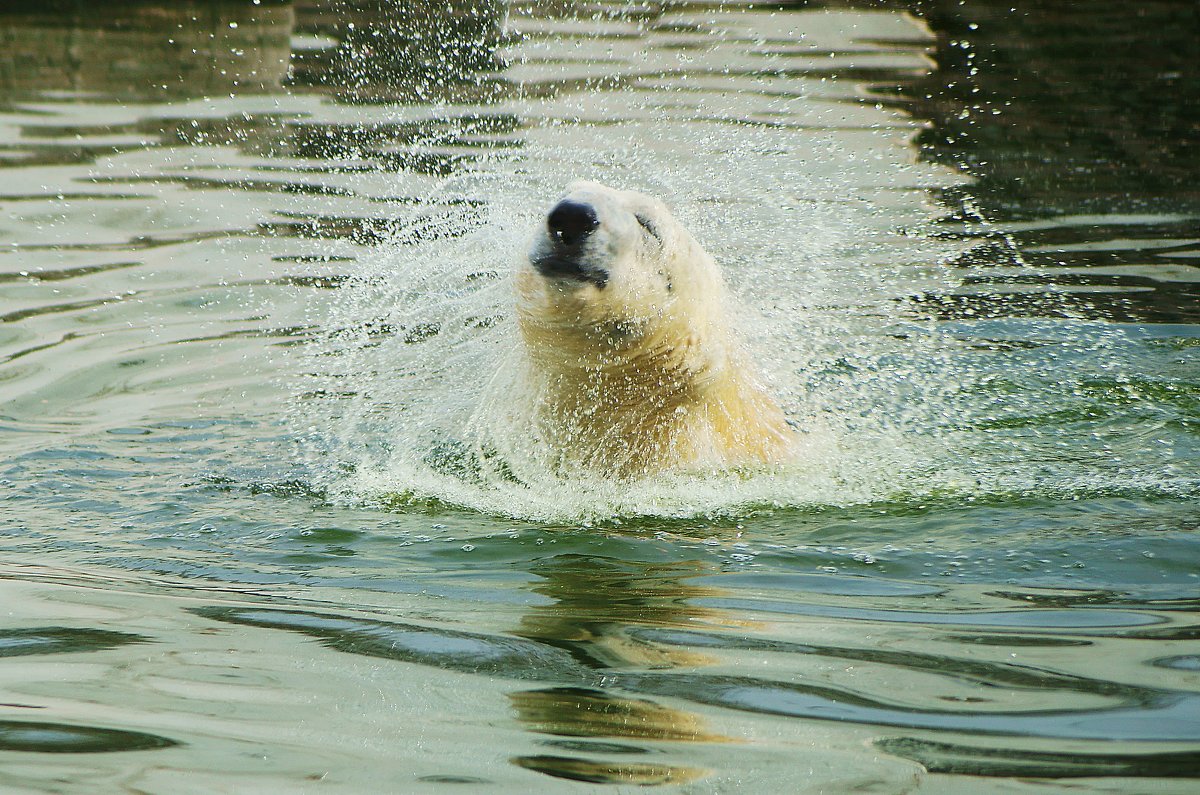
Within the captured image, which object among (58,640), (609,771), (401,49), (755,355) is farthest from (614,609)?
(401,49)

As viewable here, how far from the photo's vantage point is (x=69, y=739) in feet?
9.68

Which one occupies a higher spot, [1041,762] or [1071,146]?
[1071,146]

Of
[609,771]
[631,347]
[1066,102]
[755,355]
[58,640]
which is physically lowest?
[58,640]

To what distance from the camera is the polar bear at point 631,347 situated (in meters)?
4.61

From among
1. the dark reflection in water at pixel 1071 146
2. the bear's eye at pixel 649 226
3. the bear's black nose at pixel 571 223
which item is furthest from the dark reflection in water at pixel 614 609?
the dark reflection in water at pixel 1071 146

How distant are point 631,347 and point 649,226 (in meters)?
0.44

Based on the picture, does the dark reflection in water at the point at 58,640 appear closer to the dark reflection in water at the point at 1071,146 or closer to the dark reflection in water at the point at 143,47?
the dark reflection in water at the point at 1071,146

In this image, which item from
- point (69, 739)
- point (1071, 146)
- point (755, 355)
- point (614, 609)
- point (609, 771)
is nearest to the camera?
point (609, 771)

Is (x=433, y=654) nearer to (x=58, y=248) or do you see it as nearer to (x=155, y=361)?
(x=155, y=361)

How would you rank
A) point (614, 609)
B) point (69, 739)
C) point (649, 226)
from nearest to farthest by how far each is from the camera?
1. point (69, 739)
2. point (614, 609)
3. point (649, 226)

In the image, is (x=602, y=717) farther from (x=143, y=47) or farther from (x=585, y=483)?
(x=143, y=47)

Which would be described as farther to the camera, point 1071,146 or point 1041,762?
point 1071,146

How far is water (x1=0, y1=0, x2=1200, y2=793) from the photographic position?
2.98 m

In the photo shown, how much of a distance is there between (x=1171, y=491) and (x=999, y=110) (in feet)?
33.6
